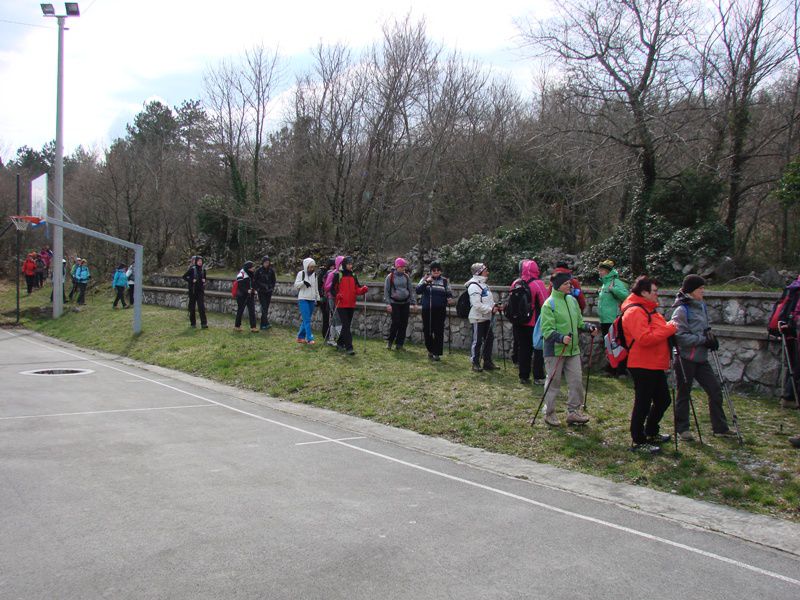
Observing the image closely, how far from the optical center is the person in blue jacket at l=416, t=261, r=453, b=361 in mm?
13039

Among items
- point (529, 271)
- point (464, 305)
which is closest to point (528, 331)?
point (529, 271)

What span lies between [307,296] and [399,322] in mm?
2527

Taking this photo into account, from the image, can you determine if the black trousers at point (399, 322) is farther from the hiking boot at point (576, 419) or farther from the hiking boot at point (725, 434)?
the hiking boot at point (725, 434)

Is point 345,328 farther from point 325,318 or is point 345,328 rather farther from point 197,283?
point 197,283

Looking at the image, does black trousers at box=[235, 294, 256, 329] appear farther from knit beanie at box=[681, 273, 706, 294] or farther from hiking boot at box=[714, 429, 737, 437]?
hiking boot at box=[714, 429, 737, 437]

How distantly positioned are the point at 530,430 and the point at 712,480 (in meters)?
2.34

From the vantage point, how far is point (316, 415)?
32.2 feet

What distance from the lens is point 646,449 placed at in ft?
23.4

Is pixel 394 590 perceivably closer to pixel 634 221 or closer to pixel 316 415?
pixel 316 415

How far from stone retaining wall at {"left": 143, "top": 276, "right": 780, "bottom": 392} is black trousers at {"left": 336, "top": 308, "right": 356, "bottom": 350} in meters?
2.01

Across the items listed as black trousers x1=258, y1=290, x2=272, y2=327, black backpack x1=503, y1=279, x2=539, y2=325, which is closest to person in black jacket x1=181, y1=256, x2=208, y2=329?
black trousers x1=258, y1=290, x2=272, y2=327

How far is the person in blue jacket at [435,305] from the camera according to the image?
13.0 metres

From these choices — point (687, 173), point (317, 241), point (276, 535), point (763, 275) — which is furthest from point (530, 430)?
point (317, 241)

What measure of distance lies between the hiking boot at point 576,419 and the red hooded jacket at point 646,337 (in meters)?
1.22
